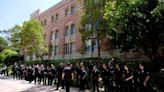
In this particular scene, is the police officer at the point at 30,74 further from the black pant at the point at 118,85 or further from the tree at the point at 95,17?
the black pant at the point at 118,85

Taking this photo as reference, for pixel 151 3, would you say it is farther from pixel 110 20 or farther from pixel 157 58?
pixel 157 58

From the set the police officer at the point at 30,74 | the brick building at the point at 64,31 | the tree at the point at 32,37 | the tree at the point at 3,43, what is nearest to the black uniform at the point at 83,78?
the police officer at the point at 30,74

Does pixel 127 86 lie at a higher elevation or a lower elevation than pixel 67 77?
lower

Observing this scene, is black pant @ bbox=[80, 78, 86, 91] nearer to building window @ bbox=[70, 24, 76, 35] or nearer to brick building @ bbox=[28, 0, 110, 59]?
brick building @ bbox=[28, 0, 110, 59]

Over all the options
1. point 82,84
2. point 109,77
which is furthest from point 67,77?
point 82,84

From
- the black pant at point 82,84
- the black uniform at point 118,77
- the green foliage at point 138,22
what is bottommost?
the black pant at point 82,84

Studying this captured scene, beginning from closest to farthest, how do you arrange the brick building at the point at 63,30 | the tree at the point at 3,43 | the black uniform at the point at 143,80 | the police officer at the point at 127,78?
the black uniform at the point at 143,80, the police officer at the point at 127,78, the brick building at the point at 63,30, the tree at the point at 3,43

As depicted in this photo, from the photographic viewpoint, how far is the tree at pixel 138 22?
63.8 feet

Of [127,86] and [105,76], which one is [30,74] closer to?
[105,76]

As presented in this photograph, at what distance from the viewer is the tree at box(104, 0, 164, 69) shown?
19438mm

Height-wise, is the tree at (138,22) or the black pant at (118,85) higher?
the tree at (138,22)

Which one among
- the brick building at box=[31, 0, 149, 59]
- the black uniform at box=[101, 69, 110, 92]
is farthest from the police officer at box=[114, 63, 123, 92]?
the brick building at box=[31, 0, 149, 59]

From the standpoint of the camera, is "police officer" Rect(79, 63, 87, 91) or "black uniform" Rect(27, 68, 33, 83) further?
"black uniform" Rect(27, 68, 33, 83)

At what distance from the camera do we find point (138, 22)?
2011cm
